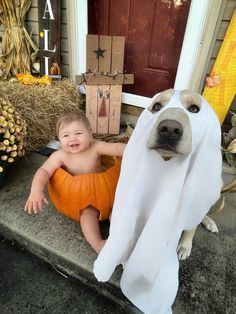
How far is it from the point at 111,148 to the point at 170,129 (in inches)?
29.8

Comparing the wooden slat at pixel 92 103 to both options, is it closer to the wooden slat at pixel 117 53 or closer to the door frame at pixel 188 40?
the wooden slat at pixel 117 53

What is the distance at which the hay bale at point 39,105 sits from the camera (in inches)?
109

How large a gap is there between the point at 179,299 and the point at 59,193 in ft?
3.18

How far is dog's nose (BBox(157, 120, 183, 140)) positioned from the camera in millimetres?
1063

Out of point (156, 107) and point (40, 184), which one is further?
point (40, 184)

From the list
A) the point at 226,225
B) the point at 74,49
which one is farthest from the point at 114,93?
the point at 226,225

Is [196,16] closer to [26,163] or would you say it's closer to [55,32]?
[55,32]

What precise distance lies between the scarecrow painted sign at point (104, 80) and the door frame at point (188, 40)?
0.97ft

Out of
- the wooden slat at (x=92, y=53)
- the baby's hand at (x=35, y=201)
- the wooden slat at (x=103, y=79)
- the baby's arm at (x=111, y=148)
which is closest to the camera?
the baby's hand at (x=35, y=201)

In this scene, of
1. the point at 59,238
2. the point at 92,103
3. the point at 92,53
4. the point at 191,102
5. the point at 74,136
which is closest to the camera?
the point at 191,102

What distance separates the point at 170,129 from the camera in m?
1.07

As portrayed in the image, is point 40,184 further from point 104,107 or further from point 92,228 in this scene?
point 104,107

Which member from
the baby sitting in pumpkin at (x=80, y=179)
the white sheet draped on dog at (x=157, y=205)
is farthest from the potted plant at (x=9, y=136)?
the white sheet draped on dog at (x=157, y=205)

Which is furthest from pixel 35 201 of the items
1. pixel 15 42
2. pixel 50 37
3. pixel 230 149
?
pixel 15 42
